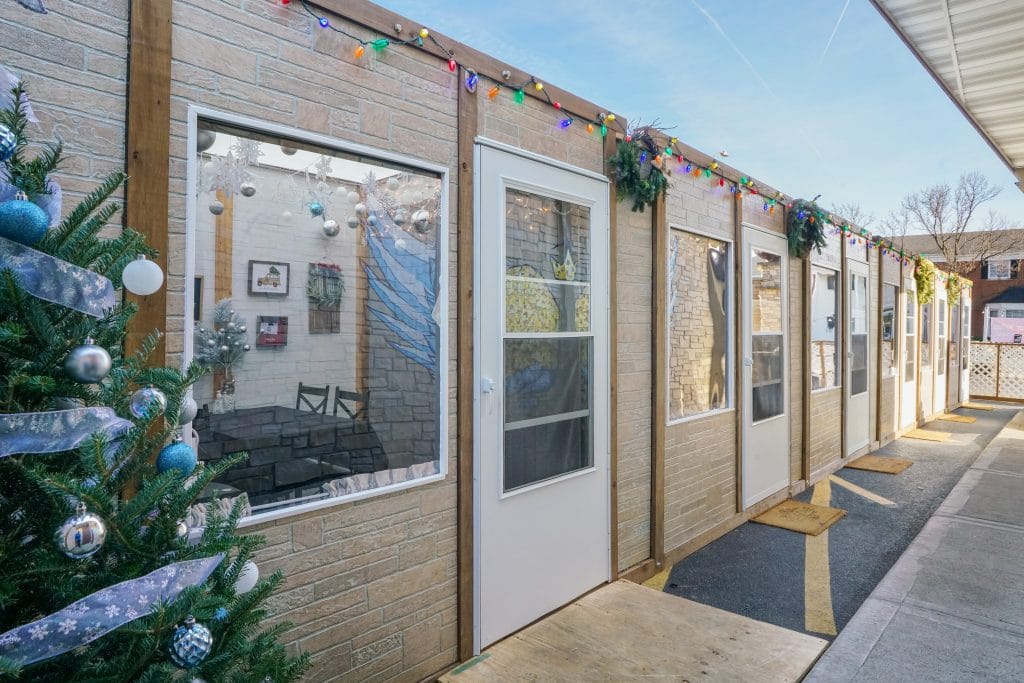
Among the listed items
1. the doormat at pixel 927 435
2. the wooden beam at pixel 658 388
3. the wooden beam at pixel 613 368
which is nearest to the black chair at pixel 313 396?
the wooden beam at pixel 613 368

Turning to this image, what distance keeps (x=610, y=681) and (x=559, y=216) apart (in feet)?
7.12

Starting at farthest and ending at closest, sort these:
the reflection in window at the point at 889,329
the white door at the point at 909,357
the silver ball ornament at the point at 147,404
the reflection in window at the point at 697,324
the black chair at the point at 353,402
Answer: the white door at the point at 909,357 → the reflection in window at the point at 889,329 → the reflection in window at the point at 697,324 → the black chair at the point at 353,402 → the silver ball ornament at the point at 147,404

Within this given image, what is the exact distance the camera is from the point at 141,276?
126 cm

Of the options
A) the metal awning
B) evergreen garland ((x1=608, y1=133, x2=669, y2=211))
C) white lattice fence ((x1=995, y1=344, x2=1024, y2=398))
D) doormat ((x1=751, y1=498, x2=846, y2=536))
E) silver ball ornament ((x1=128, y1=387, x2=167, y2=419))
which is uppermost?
the metal awning

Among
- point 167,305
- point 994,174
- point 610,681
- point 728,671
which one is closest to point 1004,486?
point 728,671

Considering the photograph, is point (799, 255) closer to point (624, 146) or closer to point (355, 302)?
point (624, 146)

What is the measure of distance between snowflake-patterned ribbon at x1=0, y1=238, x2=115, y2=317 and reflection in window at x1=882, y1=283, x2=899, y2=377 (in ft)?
30.3

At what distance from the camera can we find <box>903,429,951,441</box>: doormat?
898 cm

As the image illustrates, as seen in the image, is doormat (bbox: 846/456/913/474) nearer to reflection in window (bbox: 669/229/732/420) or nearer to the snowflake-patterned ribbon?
reflection in window (bbox: 669/229/732/420)

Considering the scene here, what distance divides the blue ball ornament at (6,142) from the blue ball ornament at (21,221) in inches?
3.0

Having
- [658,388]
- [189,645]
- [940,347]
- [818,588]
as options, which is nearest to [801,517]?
[818,588]

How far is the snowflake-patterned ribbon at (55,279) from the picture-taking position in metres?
1.06

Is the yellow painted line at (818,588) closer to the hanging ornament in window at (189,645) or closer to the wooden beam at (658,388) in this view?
the wooden beam at (658,388)

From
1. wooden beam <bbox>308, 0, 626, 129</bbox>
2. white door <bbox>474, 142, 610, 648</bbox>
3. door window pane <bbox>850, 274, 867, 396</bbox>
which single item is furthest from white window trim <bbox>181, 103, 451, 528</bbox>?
door window pane <bbox>850, 274, 867, 396</bbox>
